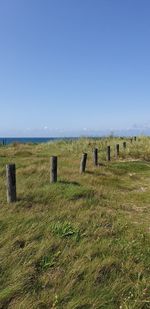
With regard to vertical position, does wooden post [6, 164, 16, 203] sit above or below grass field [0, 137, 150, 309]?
above

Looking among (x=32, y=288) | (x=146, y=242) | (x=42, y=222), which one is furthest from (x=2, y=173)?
(x=32, y=288)

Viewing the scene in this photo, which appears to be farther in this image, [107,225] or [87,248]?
[107,225]

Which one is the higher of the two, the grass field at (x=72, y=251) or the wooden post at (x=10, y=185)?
the wooden post at (x=10, y=185)

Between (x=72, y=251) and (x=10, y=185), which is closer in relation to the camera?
(x=72, y=251)

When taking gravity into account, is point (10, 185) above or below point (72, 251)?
above

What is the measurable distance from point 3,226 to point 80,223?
1.71 metres

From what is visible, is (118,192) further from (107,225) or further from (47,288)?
(47,288)

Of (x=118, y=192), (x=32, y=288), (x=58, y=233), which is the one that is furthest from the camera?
(x=118, y=192)

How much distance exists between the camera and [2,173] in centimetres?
1428

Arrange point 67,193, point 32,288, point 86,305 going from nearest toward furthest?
1. point 86,305
2. point 32,288
3. point 67,193

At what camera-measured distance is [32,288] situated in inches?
186

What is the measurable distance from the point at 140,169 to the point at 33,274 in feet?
51.7

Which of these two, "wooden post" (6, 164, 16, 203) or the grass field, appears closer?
the grass field

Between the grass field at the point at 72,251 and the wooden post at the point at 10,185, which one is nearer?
the grass field at the point at 72,251
